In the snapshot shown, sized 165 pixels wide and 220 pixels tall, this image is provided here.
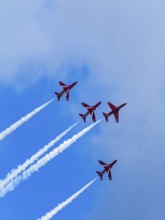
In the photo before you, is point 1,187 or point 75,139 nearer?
point 1,187

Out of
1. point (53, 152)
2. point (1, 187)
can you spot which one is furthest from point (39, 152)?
point (1, 187)

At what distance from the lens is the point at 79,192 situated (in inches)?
7795

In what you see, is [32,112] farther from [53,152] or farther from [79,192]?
[79,192]

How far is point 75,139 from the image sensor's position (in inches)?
7849

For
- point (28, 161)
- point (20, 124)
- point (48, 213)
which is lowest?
point (48, 213)

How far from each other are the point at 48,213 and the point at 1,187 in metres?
18.0

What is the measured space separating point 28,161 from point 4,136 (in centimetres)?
1133

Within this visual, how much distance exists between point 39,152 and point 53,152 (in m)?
4.87

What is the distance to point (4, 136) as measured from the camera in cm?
19150

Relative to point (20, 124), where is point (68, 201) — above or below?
below

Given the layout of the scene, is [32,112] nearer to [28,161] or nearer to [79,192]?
[28,161]

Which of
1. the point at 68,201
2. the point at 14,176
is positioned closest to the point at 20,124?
the point at 14,176

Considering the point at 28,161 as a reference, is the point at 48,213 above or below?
below

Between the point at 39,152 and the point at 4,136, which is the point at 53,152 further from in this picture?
the point at 4,136
